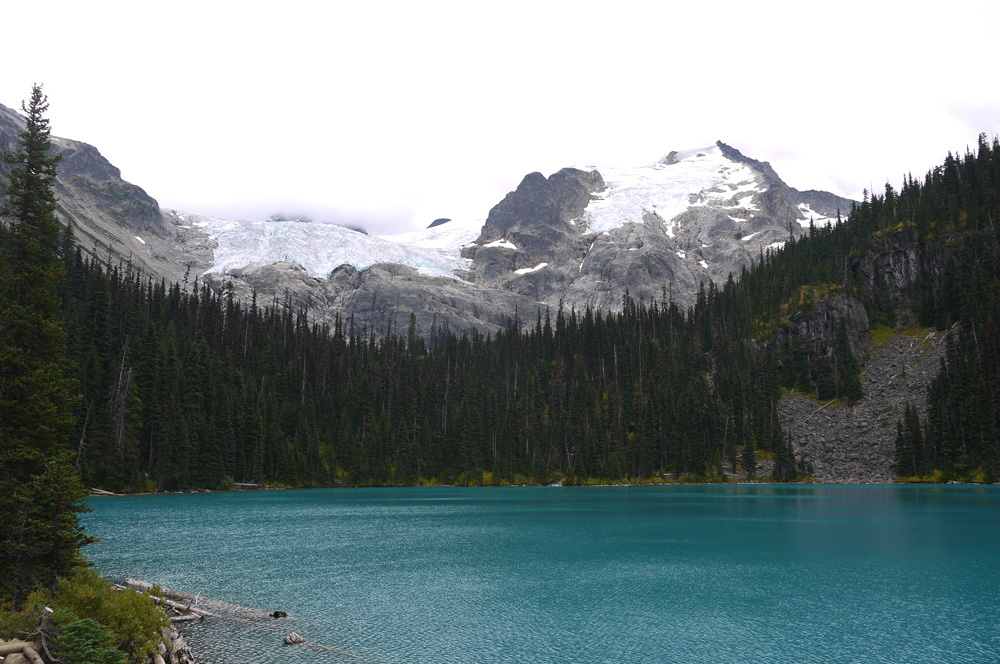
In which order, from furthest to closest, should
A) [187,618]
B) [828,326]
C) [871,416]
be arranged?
[828,326]
[871,416]
[187,618]

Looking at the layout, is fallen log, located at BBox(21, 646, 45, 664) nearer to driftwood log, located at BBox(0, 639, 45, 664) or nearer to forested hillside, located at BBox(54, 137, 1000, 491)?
driftwood log, located at BBox(0, 639, 45, 664)

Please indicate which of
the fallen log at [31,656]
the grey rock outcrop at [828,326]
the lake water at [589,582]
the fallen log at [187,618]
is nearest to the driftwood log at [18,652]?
the fallen log at [31,656]

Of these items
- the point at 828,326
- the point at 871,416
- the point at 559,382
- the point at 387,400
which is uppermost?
the point at 828,326

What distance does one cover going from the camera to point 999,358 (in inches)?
4579

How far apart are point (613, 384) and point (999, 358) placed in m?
80.2

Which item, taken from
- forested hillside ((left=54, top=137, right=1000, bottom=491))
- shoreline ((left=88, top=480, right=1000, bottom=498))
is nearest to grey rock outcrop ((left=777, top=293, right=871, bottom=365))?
forested hillside ((left=54, top=137, right=1000, bottom=491))

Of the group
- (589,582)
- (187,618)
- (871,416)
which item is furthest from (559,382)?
(187,618)

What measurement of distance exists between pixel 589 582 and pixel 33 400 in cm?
2729

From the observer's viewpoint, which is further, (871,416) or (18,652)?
(871,416)

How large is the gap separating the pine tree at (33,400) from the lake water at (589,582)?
637 cm

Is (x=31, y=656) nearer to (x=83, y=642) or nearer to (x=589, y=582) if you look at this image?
(x=83, y=642)

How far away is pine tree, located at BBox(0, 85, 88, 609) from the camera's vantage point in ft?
75.9

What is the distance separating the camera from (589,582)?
35344 mm

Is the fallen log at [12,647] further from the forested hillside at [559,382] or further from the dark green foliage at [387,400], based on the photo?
the forested hillside at [559,382]
